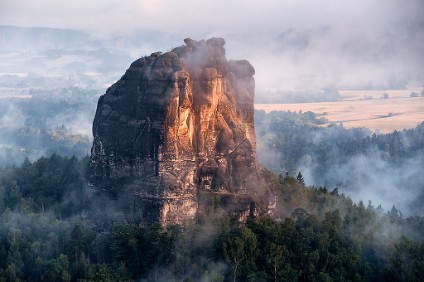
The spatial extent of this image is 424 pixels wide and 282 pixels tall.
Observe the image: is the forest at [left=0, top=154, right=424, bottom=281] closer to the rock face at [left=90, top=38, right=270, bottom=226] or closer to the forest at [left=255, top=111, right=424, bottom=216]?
the rock face at [left=90, top=38, right=270, bottom=226]

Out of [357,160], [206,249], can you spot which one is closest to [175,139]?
[206,249]

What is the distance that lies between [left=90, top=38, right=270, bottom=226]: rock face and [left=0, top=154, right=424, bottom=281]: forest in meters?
1.58

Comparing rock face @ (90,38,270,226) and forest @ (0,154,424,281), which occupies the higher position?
rock face @ (90,38,270,226)

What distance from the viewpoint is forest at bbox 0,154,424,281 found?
154ft

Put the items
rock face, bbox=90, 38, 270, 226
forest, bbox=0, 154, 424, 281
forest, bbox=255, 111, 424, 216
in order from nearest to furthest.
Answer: forest, bbox=0, 154, 424, 281
rock face, bbox=90, 38, 270, 226
forest, bbox=255, 111, 424, 216

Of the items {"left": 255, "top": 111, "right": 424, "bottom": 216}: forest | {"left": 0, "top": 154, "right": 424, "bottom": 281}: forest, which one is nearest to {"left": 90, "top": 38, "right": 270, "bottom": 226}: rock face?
{"left": 0, "top": 154, "right": 424, "bottom": 281}: forest

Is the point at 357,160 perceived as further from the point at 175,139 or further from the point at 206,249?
the point at 175,139

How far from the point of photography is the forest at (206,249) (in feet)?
154

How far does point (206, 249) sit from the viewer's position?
48531mm

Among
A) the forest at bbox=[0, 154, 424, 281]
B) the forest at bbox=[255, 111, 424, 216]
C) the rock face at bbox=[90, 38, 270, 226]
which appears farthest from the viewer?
the forest at bbox=[255, 111, 424, 216]

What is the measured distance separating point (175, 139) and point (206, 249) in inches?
335

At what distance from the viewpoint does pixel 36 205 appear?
195 feet

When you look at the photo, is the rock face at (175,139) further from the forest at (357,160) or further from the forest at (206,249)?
the forest at (357,160)

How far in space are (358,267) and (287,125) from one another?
406 feet
